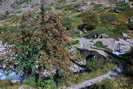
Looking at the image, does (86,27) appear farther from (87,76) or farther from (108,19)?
(87,76)

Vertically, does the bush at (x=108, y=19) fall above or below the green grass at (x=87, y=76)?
below

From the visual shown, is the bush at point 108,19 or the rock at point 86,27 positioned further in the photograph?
the bush at point 108,19

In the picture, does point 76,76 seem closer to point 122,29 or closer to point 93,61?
point 93,61

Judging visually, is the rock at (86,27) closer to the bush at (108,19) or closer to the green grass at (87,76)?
the bush at (108,19)

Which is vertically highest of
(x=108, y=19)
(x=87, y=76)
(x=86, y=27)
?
(x=87, y=76)

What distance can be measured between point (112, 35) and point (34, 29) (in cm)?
2238

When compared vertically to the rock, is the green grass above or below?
above

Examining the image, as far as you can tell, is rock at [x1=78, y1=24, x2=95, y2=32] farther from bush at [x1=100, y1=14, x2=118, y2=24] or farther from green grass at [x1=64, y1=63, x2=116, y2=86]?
green grass at [x1=64, y1=63, x2=116, y2=86]

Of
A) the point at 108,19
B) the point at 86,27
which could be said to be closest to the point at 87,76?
the point at 86,27

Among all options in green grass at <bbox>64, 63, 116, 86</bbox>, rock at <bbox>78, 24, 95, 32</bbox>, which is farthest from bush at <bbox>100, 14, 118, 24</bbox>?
green grass at <bbox>64, 63, 116, 86</bbox>

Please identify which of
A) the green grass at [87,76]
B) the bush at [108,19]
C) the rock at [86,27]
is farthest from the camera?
the bush at [108,19]

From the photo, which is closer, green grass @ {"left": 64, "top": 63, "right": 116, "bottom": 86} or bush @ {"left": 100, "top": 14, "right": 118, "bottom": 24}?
green grass @ {"left": 64, "top": 63, "right": 116, "bottom": 86}

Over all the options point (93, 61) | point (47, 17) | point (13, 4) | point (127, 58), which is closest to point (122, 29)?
point (127, 58)

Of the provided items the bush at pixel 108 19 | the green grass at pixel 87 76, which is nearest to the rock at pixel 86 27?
the bush at pixel 108 19
